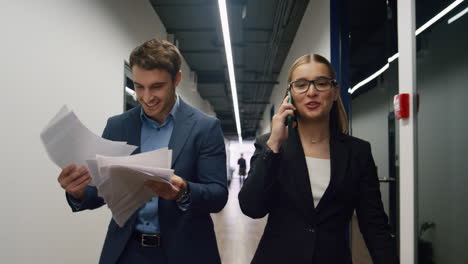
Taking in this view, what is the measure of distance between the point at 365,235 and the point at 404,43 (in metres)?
1.19

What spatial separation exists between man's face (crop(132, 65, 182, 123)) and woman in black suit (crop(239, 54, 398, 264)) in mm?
429

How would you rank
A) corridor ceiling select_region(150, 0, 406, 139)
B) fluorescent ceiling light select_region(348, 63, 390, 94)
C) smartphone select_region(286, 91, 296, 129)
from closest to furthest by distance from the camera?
smartphone select_region(286, 91, 296, 129) < fluorescent ceiling light select_region(348, 63, 390, 94) < corridor ceiling select_region(150, 0, 406, 139)

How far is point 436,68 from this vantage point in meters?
1.54

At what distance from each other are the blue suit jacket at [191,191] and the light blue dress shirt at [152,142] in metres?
0.03

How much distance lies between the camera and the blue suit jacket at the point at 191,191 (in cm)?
104

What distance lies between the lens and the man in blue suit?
3.39 ft

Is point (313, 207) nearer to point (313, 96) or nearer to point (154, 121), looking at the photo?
point (313, 96)

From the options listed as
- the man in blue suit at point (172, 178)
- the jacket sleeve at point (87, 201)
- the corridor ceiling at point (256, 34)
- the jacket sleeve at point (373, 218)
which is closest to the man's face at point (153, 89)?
the man in blue suit at point (172, 178)

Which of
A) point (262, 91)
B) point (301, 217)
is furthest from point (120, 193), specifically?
point (262, 91)

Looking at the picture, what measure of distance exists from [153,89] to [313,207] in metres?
0.76

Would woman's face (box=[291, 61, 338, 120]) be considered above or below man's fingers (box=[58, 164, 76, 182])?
above

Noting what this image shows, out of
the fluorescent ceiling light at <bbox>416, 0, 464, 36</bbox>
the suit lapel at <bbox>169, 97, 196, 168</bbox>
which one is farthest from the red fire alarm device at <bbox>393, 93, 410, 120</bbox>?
the suit lapel at <bbox>169, 97, 196, 168</bbox>

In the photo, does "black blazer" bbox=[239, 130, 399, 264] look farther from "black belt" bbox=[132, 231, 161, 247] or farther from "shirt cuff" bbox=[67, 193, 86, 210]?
"shirt cuff" bbox=[67, 193, 86, 210]

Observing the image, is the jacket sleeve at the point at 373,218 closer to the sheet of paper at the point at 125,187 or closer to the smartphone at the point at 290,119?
the smartphone at the point at 290,119
